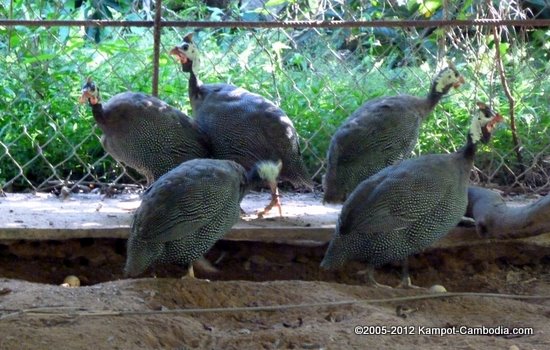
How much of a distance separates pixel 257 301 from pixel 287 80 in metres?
1.98

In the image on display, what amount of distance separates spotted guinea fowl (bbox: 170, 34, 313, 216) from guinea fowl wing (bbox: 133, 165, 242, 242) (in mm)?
598

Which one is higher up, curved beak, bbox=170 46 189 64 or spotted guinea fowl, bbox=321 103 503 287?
curved beak, bbox=170 46 189 64

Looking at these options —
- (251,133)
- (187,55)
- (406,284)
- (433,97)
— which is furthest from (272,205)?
(433,97)

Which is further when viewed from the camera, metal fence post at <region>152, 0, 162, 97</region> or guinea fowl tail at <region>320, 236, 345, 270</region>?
metal fence post at <region>152, 0, 162, 97</region>

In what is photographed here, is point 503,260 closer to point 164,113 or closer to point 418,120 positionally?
point 418,120

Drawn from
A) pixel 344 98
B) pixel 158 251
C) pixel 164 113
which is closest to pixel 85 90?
pixel 164 113

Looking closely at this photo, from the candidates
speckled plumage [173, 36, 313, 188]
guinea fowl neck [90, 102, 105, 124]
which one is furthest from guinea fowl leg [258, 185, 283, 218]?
guinea fowl neck [90, 102, 105, 124]

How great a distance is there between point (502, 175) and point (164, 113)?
1.98m

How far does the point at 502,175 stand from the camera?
545cm

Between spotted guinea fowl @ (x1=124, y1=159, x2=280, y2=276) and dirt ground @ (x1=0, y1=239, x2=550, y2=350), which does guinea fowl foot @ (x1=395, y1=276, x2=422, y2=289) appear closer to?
dirt ground @ (x1=0, y1=239, x2=550, y2=350)

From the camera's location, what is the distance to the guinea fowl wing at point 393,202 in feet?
13.6

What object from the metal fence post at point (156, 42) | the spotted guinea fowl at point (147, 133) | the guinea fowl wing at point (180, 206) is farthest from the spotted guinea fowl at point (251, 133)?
the guinea fowl wing at point (180, 206)

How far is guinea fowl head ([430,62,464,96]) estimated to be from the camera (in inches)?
196

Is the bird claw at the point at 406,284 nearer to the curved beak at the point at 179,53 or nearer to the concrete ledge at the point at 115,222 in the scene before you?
the concrete ledge at the point at 115,222
